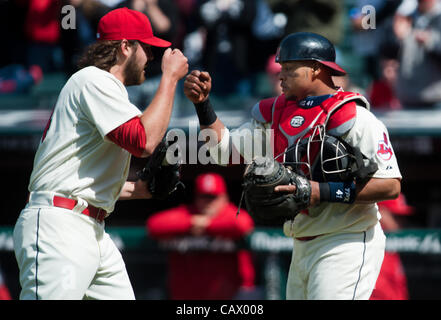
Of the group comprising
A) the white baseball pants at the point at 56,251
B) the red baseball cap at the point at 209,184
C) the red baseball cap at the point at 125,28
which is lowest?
the red baseball cap at the point at 209,184

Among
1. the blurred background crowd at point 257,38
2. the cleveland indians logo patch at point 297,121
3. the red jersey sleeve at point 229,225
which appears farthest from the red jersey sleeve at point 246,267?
the cleveland indians logo patch at point 297,121

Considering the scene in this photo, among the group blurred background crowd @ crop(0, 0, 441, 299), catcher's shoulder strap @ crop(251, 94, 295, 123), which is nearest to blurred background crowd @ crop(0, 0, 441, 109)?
blurred background crowd @ crop(0, 0, 441, 299)

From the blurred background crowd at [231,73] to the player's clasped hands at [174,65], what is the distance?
3.12 meters

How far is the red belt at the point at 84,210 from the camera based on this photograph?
10.6 ft

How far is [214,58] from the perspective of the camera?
23.9ft

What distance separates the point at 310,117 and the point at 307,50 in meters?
0.33

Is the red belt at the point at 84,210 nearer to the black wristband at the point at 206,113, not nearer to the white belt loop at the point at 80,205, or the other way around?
the white belt loop at the point at 80,205

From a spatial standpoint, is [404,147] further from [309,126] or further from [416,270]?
[309,126]

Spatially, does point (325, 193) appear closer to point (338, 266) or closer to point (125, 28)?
point (338, 266)

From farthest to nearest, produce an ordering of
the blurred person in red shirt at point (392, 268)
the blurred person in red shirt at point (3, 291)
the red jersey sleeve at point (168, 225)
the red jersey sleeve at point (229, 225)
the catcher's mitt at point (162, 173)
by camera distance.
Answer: the red jersey sleeve at point (168, 225)
the red jersey sleeve at point (229, 225)
the blurred person in red shirt at point (3, 291)
the blurred person in red shirt at point (392, 268)
the catcher's mitt at point (162, 173)

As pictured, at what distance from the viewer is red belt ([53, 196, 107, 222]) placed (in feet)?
10.6

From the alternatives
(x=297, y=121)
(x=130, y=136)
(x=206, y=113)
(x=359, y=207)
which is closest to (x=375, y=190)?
(x=359, y=207)
